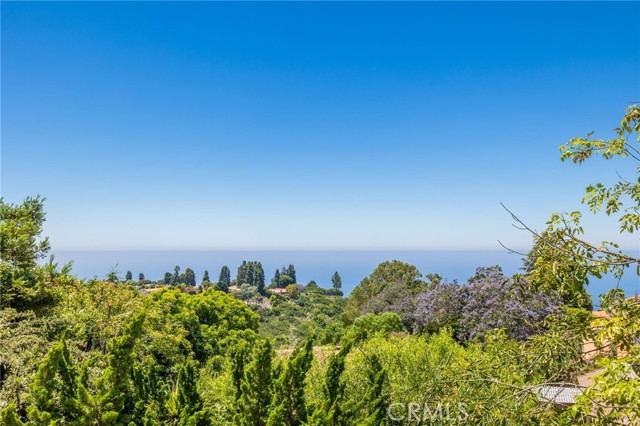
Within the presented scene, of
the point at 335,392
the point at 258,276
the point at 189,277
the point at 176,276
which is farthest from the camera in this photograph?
the point at 189,277

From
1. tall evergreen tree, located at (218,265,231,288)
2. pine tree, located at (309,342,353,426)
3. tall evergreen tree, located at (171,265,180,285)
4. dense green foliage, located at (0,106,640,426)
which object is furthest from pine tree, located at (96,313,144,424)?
tall evergreen tree, located at (218,265,231,288)

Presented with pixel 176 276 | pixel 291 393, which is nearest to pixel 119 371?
pixel 291 393

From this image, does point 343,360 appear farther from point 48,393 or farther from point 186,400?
point 48,393

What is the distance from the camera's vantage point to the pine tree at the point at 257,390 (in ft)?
20.6

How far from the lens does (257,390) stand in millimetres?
6367

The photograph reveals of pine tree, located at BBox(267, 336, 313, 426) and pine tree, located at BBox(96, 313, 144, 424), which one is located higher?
pine tree, located at BBox(96, 313, 144, 424)

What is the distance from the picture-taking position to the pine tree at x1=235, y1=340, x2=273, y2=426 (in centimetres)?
628

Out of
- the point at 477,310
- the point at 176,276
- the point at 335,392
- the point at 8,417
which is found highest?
the point at 8,417

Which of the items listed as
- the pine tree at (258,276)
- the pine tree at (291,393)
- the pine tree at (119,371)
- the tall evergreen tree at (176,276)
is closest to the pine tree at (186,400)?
the pine tree at (119,371)

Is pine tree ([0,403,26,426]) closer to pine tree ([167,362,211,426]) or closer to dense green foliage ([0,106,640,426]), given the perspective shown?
dense green foliage ([0,106,640,426])

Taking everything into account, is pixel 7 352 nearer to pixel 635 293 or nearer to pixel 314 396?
pixel 314 396

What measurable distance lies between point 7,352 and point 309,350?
20.9ft

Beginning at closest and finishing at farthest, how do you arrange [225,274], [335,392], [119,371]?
[119,371], [335,392], [225,274]

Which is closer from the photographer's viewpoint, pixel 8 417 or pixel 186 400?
pixel 8 417
